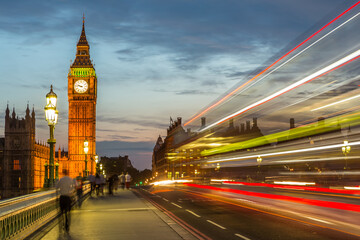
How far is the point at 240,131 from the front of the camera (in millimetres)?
26359

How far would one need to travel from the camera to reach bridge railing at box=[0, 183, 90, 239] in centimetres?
1173

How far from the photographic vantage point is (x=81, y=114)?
15388 centimetres

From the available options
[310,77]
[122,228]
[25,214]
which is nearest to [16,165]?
[122,228]

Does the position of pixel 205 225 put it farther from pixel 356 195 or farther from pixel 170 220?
pixel 356 195

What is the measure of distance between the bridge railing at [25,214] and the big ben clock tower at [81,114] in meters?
130

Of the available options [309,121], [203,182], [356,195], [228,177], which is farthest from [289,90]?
[203,182]

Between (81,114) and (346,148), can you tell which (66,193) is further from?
(81,114)

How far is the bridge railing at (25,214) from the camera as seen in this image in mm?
11727

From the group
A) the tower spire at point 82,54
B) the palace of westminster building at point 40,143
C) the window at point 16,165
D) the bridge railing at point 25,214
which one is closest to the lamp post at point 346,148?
the bridge railing at point 25,214

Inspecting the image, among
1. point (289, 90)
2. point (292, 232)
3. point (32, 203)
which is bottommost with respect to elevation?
point (292, 232)

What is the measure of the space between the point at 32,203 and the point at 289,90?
1069cm

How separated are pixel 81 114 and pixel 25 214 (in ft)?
466

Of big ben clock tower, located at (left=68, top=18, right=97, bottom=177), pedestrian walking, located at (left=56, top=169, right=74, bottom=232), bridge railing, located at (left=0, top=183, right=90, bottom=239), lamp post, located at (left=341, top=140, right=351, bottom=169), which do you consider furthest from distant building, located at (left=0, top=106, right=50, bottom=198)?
lamp post, located at (left=341, top=140, right=351, bottom=169)

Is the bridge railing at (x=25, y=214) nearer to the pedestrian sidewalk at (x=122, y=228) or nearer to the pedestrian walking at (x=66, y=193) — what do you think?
the pedestrian sidewalk at (x=122, y=228)
